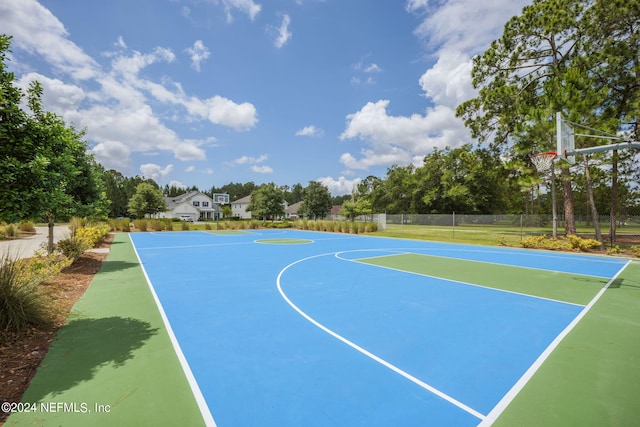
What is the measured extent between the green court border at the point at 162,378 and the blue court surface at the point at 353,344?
0.24 m

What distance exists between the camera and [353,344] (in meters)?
4.74

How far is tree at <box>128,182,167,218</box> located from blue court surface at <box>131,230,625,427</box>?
34.9m

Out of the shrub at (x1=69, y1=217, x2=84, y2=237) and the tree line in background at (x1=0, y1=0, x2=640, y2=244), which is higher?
the tree line in background at (x1=0, y1=0, x2=640, y2=244)

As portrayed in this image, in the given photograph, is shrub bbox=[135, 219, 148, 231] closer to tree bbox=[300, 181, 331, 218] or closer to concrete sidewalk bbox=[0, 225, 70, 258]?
concrete sidewalk bbox=[0, 225, 70, 258]

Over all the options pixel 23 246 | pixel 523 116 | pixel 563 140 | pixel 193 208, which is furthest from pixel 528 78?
pixel 193 208

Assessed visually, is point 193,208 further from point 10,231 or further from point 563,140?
point 563,140

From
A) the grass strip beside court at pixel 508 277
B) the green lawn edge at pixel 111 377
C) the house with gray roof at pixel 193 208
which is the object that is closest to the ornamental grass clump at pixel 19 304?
the green lawn edge at pixel 111 377

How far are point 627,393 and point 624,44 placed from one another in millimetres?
23246

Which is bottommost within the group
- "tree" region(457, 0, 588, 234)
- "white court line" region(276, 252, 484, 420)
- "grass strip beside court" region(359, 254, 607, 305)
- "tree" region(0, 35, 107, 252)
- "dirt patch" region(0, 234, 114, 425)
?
"dirt patch" region(0, 234, 114, 425)

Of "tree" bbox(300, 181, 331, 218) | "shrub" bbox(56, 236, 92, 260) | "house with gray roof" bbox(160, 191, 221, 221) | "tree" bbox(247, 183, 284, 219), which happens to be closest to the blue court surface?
"shrub" bbox(56, 236, 92, 260)

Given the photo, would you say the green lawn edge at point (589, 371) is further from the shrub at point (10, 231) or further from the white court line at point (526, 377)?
the shrub at point (10, 231)

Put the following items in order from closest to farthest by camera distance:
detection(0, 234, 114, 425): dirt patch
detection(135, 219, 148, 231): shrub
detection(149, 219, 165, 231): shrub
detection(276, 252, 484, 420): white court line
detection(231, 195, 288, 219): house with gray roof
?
1. detection(276, 252, 484, 420): white court line
2. detection(0, 234, 114, 425): dirt patch
3. detection(135, 219, 148, 231): shrub
4. detection(149, 219, 165, 231): shrub
5. detection(231, 195, 288, 219): house with gray roof

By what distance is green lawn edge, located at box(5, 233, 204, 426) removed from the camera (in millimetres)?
3064

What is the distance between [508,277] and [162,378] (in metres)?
10.1
